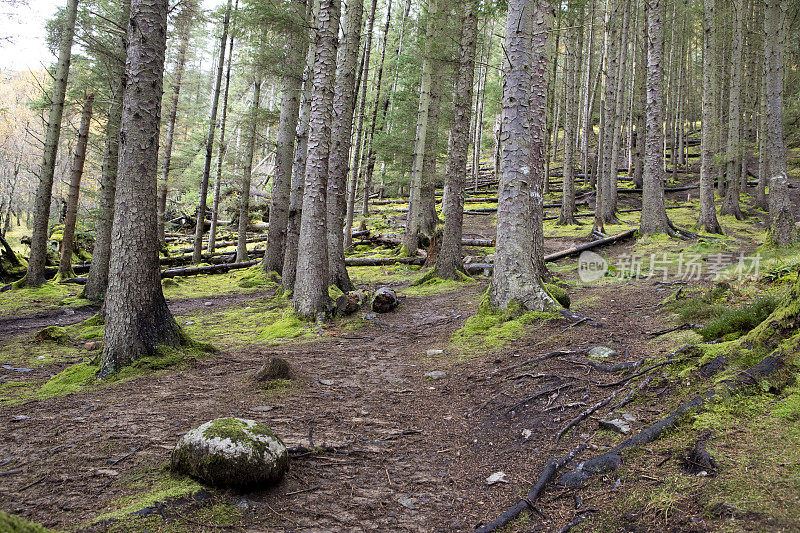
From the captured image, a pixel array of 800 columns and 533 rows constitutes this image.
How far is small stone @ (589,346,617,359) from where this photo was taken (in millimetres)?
4447

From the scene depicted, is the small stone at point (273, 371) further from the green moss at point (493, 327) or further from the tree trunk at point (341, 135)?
the tree trunk at point (341, 135)

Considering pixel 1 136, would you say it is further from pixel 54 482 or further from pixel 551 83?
pixel 54 482

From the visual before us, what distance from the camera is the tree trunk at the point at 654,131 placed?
12.6m

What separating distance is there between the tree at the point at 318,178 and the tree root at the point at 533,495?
232 inches

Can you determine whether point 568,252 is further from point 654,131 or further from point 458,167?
point 458,167

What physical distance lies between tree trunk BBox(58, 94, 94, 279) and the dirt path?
362 inches

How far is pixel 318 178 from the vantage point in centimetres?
802

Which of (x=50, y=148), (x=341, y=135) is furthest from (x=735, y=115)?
(x=50, y=148)

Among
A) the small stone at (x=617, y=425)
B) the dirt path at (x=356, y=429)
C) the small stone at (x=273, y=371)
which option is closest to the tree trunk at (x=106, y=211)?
the dirt path at (x=356, y=429)

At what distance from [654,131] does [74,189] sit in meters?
16.3

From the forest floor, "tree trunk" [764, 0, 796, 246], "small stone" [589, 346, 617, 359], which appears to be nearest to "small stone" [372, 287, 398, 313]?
the forest floor

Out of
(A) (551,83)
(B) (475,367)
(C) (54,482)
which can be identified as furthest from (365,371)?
(A) (551,83)

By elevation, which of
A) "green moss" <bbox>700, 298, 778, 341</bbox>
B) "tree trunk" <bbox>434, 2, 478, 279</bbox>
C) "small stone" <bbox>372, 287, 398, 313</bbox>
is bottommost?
"small stone" <bbox>372, 287, 398, 313</bbox>

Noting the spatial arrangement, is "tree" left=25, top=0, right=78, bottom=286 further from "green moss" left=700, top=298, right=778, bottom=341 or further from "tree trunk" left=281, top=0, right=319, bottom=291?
"green moss" left=700, top=298, right=778, bottom=341
